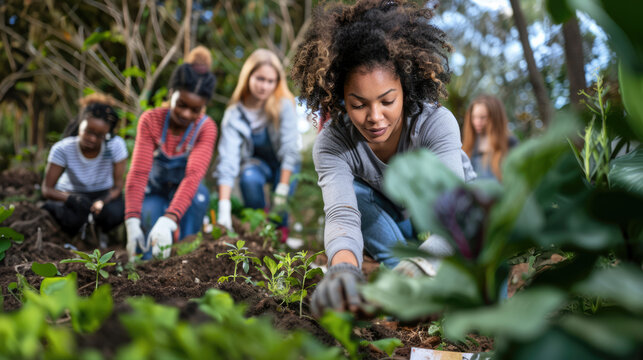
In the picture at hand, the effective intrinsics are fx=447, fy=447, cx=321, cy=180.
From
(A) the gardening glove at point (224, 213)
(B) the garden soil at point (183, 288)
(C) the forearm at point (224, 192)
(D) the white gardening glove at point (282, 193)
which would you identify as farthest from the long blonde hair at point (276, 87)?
(B) the garden soil at point (183, 288)

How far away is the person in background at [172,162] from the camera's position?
8.71ft

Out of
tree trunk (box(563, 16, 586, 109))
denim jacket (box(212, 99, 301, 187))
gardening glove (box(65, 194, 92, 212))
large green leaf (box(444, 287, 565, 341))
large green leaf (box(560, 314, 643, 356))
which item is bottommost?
large green leaf (box(560, 314, 643, 356))

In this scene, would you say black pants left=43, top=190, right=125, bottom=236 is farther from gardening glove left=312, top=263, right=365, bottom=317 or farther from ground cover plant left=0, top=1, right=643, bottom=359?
gardening glove left=312, top=263, right=365, bottom=317

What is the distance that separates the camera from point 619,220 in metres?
0.62

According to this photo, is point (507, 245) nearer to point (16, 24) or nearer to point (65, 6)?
point (65, 6)

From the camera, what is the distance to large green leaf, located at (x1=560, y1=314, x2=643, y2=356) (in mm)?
490

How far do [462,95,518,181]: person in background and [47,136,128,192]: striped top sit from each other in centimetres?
292

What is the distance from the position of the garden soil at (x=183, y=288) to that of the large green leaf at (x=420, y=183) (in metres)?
0.36

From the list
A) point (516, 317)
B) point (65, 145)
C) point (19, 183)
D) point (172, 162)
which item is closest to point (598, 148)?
point (516, 317)

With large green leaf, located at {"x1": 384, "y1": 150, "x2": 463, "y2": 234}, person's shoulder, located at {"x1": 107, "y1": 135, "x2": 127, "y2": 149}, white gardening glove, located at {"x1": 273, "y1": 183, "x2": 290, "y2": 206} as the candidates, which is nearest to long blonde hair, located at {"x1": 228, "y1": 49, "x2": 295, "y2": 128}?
white gardening glove, located at {"x1": 273, "y1": 183, "x2": 290, "y2": 206}

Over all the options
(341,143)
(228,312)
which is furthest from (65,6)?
(228,312)

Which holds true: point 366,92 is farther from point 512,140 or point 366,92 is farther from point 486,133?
point 512,140

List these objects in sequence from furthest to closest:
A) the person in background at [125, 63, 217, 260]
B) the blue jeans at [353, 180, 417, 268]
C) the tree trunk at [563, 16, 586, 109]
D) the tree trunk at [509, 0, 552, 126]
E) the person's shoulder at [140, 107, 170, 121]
→ the tree trunk at [509, 0, 552, 126] → the tree trunk at [563, 16, 586, 109] → the person's shoulder at [140, 107, 170, 121] → the person in background at [125, 63, 217, 260] → the blue jeans at [353, 180, 417, 268]

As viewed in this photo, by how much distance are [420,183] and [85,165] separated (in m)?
3.26
